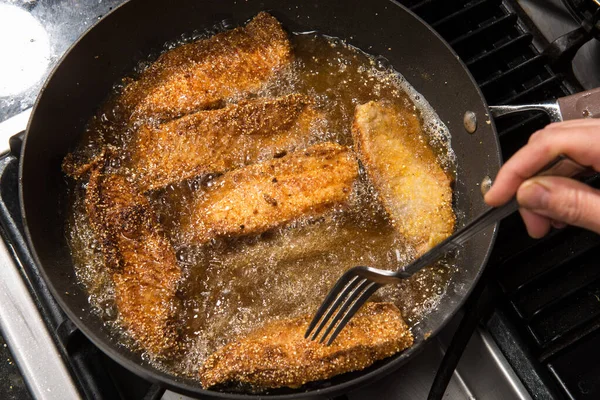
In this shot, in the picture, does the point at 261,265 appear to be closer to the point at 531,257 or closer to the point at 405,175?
the point at 405,175

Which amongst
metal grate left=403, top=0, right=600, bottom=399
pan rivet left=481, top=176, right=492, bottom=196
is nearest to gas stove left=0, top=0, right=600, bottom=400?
metal grate left=403, top=0, right=600, bottom=399

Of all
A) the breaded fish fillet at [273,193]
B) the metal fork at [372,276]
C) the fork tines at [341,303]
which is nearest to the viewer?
the metal fork at [372,276]

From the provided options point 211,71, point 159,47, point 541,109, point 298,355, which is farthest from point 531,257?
point 159,47

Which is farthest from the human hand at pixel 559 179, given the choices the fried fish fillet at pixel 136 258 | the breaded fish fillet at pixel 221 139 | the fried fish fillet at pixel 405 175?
the fried fish fillet at pixel 136 258

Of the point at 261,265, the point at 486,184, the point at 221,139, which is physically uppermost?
the point at 221,139

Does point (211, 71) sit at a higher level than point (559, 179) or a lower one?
higher

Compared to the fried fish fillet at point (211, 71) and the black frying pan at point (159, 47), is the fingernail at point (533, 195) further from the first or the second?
the fried fish fillet at point (211, 71)

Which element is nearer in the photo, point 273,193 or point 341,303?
point 341,303

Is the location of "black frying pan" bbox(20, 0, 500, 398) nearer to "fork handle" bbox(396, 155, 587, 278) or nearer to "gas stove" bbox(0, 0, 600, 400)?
"gas stove" bbox(0, 0, 600, 400)
